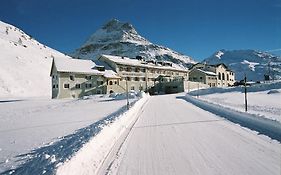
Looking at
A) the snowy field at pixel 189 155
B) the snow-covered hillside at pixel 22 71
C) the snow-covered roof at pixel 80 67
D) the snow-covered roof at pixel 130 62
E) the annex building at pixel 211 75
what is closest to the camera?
the snowy field at pixel 189 155

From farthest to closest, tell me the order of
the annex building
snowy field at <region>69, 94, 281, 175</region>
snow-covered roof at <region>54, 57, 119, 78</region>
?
1. the annex building
2. snow-covered roof at <region>54, 57, 119, 78</region>
3. snowy field at <region>69, 94, 281, 175</region>

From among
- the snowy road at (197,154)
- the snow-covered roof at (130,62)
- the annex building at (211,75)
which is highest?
the snow-covered roof at (130,62)

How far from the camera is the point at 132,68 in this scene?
6531cm

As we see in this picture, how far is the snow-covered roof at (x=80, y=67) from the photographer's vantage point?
2029 inches

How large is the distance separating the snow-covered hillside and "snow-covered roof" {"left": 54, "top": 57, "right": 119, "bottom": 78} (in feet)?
74.9

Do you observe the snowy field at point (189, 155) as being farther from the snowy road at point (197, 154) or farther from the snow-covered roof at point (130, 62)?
the snow-covered roof at point (130, 62)

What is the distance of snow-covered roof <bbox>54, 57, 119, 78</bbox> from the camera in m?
A: 51.5

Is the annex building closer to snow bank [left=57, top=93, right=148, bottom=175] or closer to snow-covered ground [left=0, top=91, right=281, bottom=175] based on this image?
snow-covered ground [left=0, top=91, right=281, bottom=175]

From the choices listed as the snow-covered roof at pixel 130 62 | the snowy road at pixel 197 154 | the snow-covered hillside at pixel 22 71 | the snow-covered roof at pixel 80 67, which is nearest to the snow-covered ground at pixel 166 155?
the snowy road at pixel 197 154

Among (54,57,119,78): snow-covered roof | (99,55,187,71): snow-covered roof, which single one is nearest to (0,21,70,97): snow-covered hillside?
(54,57,119,78): snow-covered roof

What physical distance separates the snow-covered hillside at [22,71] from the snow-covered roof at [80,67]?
22815mm

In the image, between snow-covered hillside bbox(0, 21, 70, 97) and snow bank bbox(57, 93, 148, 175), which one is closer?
snow bank bbox(57, 93, 148, 175)

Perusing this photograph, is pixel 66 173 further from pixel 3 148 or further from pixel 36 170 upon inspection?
pixel 3 148

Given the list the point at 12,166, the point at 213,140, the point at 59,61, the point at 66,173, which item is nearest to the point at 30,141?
the point at 12,166
